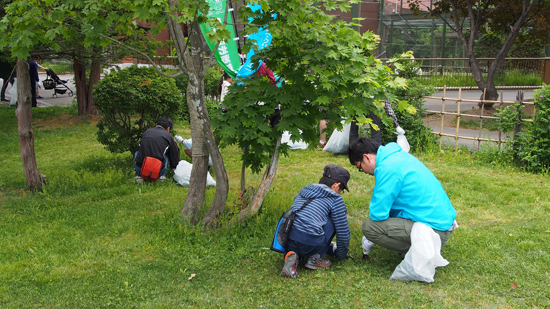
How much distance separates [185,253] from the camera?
15.3ft

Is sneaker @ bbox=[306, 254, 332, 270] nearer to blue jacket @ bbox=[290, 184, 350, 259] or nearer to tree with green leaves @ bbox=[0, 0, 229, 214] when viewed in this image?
blue jacket @ bbox=[290, 184, 350, 259]

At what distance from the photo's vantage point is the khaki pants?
4133 mm

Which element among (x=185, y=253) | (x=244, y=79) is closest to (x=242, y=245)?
(x=185, y=253)

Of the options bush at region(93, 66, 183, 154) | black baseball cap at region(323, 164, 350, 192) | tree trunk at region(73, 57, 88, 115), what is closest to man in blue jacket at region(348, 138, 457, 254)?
black baseball cap at region(323, 164, 350, 192)

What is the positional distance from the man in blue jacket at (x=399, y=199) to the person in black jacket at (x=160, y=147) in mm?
3626

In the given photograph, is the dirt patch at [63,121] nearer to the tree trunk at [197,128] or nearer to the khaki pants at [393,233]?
the tree trunk at [197,128]

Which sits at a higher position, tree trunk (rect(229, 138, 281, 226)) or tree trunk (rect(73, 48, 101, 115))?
tree trunk (rect(73, 48, 101, 115))

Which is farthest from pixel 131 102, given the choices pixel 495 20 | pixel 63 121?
pixel 495 20

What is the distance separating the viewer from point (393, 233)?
4160 mm

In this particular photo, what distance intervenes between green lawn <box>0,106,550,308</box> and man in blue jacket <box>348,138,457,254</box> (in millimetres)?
378

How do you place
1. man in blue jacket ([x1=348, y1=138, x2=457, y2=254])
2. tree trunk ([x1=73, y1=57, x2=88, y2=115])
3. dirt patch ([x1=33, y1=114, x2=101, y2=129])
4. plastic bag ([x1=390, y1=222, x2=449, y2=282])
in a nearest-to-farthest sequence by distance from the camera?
plastic bag ([x1=390, y1=222, x2=449, y2=282]), man in blue jacket ([x1=348, y1=138, x2=457, y2=254]), dirt patch ([x1=33, y1=114, x2=101, y2=129]), tree trunk ([x1=73, y1=57, x2=88, y2=115])

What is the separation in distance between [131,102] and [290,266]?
4541mm

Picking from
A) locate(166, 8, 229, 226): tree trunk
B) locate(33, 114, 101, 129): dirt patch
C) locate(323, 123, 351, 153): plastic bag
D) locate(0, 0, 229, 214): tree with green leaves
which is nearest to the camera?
locate(0, 0, 229, 214): tree with green leaves

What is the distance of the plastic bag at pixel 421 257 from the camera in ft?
13.0
